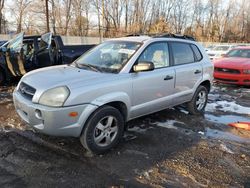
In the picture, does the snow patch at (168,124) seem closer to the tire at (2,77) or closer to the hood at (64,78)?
the hood at (64,78)

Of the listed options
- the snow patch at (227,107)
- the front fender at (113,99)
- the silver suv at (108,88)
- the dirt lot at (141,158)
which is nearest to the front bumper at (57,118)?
the silver suv at (108,88)

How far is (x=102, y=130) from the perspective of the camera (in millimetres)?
4211

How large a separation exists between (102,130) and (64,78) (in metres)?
0.94

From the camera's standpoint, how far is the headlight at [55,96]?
3.76m

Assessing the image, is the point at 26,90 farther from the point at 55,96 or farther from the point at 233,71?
the point at 233,71

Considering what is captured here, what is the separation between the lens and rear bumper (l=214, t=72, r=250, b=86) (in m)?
9.94

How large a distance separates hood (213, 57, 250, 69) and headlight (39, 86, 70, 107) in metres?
7.92

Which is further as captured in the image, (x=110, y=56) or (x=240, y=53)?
(x=240, y=53)

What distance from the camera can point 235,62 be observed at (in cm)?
1048

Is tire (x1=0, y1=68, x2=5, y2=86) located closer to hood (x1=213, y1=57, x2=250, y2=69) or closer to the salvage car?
the salvage car

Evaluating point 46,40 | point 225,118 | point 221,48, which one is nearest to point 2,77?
point 46,40

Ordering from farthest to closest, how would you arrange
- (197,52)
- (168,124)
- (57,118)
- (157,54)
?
(197,52)
(168,124)
(157,54)
(57,118)

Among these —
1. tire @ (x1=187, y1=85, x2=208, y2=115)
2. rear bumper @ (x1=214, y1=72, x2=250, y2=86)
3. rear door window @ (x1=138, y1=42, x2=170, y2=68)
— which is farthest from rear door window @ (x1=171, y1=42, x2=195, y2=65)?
rear bumper @ (x1=214, y1=72, x2=250, y2=86)

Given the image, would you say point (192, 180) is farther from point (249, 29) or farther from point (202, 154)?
point (249, 29)
